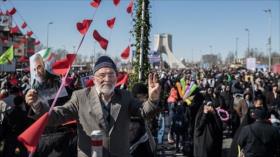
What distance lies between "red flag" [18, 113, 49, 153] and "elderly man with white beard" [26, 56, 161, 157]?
14 cm

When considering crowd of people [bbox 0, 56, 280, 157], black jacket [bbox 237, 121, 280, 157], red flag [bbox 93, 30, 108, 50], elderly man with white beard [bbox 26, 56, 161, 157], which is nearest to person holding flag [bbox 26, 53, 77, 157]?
crowd of people [bbox 0, 56, 280, 157]

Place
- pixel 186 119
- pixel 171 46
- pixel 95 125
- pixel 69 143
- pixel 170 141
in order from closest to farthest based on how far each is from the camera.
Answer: pixel 95 125 → pixel 69 143 → pixel 186 119 → pixel 170 141 → pixel 171 46

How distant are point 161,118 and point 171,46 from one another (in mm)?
107918

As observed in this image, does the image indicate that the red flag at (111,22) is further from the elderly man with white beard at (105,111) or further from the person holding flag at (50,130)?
the elderly man with white beard at (105,111)

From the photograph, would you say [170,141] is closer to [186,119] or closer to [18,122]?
[186,119]

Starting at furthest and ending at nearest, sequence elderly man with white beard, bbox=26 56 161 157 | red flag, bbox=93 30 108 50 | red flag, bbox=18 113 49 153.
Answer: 1. red flag, bbox=93 30 108 50
2. elderly man with white beard, bbox=26 56 161 157
3. red flag, bbox=18 113 49 153

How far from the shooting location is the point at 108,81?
377cm

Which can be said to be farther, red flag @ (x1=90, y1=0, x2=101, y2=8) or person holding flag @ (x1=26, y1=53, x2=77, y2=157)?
person holding flag @ (x1=26, y1=53, x2=77, y2=157)

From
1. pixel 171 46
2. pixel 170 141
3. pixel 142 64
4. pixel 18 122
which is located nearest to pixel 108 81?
pixel 18 122

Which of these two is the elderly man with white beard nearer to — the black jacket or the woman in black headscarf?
the black jacket

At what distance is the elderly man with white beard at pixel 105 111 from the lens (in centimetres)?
371

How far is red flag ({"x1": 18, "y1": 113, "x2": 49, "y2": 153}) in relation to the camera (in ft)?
11.2

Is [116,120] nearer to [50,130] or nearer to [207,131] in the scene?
[50,130]

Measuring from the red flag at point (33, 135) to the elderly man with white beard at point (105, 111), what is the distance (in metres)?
0.14
